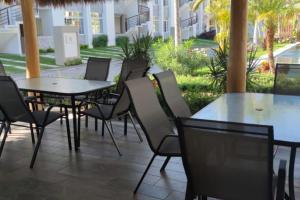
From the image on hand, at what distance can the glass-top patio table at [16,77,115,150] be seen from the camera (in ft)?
12.6

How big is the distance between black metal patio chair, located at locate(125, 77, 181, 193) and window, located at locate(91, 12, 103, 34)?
20.0 m

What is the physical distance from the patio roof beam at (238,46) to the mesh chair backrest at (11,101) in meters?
2.42

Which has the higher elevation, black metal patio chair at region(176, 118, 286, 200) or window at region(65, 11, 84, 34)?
window at region(65, 11, 84, 34)

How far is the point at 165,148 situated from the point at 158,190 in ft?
1.35

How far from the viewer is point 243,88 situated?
4.13 meters

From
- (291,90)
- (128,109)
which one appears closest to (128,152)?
(128,109)

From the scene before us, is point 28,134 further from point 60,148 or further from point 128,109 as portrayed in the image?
point 128,109

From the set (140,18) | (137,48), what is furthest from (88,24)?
(137,48)

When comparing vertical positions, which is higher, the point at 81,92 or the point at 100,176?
the point at 81,92

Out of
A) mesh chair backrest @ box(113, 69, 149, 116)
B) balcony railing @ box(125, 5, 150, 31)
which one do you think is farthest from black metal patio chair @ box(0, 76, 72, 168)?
balcony railing @ box(125, 5, 150, 31)

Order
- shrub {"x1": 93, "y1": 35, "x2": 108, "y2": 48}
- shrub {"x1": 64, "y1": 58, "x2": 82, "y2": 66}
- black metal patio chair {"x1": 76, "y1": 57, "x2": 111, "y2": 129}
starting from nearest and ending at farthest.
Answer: black metal patio chair {"x1": 76, "y1": 57, "x2": 111, "y2": 129}, shrub {"x1": 64, "y1": 58, "x2": 82, "y2": 66}, shrub {"x1": 93, "y1": 35, "x2": 108, "y2": 48}

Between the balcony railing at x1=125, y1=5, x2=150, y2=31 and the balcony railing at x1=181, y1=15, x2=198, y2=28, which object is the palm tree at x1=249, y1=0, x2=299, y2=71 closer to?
the balcony railing at x1=125, y1=5, x2=150, y2=31

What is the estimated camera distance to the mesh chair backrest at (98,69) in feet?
16.4

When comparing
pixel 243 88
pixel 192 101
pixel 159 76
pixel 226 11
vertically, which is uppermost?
pixel 226 11
